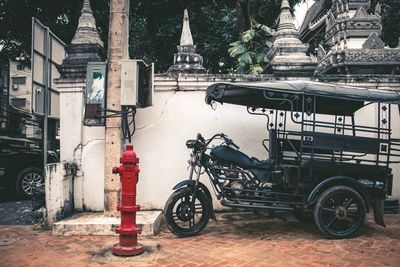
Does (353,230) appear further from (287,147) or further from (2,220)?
(2,220)

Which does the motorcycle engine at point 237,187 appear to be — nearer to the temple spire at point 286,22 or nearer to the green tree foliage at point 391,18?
the temple spire at point 286,22

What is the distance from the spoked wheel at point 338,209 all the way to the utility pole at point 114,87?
3040 mm

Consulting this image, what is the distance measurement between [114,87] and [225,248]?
297 centimetres

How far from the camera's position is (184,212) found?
498 cm

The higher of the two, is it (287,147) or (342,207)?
(287,147)

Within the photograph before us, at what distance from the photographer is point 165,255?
4.25 meters

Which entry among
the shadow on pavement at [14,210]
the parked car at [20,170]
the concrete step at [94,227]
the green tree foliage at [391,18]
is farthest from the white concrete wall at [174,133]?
the green tree foliage at [391,18]

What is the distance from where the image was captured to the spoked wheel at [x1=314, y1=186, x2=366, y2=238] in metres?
4.82

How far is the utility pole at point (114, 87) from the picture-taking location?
18.2 feet

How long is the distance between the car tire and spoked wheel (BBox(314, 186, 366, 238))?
7197 mm

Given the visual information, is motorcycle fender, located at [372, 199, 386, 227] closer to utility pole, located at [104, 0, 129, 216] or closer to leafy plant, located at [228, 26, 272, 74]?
utility pole, located at [104, 0, 129, 216]

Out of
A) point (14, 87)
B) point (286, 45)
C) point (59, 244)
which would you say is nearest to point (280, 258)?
point (59, 244)

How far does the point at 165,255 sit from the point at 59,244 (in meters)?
1.55

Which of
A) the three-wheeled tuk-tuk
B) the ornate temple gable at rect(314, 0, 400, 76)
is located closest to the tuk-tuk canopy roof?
the three-wheeled tuk-tuk
